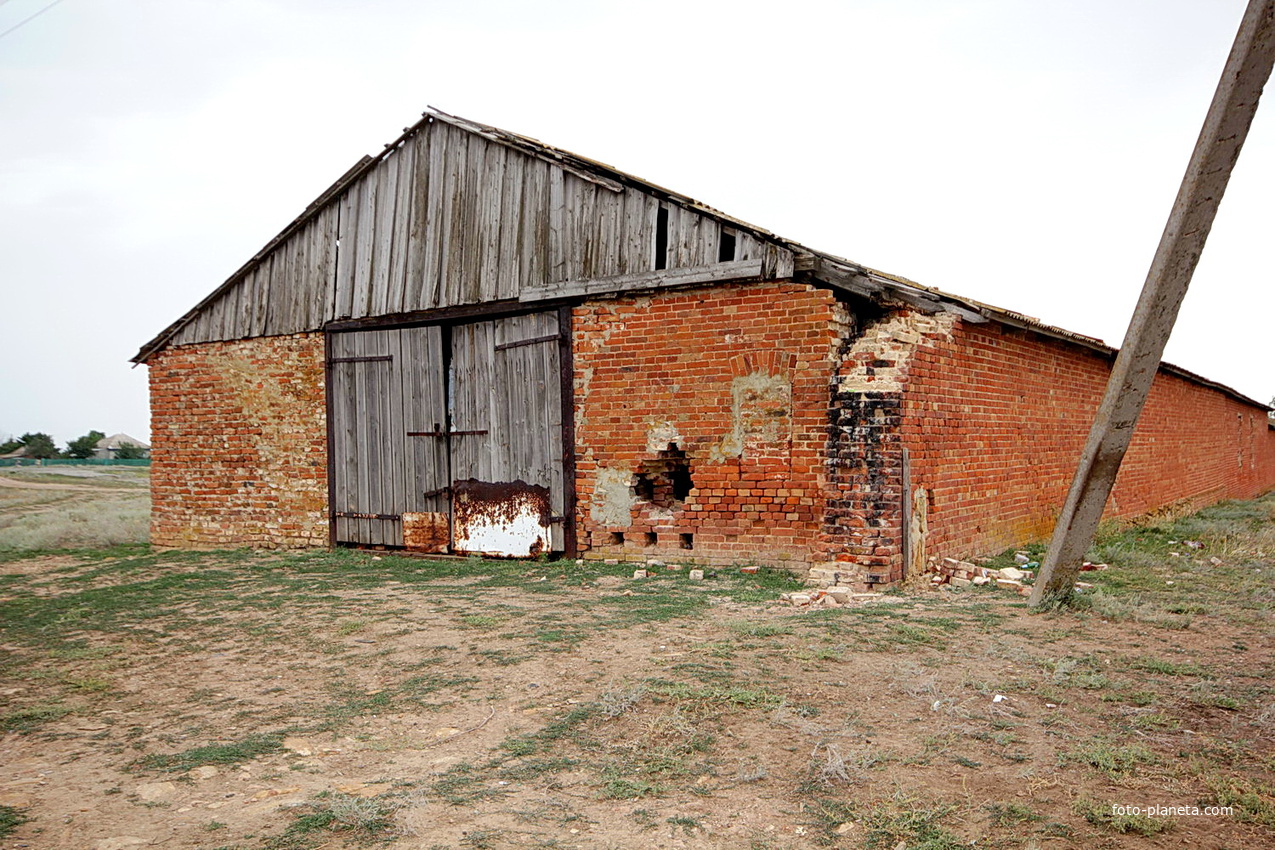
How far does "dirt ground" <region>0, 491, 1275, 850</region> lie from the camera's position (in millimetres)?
3201

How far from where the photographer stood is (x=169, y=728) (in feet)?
15.0

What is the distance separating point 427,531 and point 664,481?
3399mm

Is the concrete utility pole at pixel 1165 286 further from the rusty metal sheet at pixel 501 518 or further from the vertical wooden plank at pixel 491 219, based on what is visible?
the vertical wooden plank at pixel 491 219

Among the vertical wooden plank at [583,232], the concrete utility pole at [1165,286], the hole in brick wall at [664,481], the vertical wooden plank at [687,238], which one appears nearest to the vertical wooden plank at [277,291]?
the vertical wooden plank at [583,232]

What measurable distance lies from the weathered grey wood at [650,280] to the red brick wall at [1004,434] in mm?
1841

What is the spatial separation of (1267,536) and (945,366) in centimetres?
618

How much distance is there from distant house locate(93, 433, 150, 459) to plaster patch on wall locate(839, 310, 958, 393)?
4500 centimetres

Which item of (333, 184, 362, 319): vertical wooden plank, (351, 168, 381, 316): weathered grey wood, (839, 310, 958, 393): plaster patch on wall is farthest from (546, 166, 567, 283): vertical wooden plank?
(839, 310, 958, 393): plaster patch on wall

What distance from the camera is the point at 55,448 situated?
150 feet

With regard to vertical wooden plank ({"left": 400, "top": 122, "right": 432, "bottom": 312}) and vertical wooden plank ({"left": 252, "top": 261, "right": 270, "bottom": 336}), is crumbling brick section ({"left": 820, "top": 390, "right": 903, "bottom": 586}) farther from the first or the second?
vertical wooden plank ({"left": 252, "top": 261, "right": 270, "bottom": 336})

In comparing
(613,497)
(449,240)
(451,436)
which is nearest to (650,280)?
(613,497)

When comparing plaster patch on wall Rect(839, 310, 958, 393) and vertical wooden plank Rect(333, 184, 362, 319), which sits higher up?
vertical wooden plank Rect(333, 184, 362, 319)

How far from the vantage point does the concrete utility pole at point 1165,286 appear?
17.1 feet

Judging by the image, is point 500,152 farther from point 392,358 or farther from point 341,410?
point 341,410
